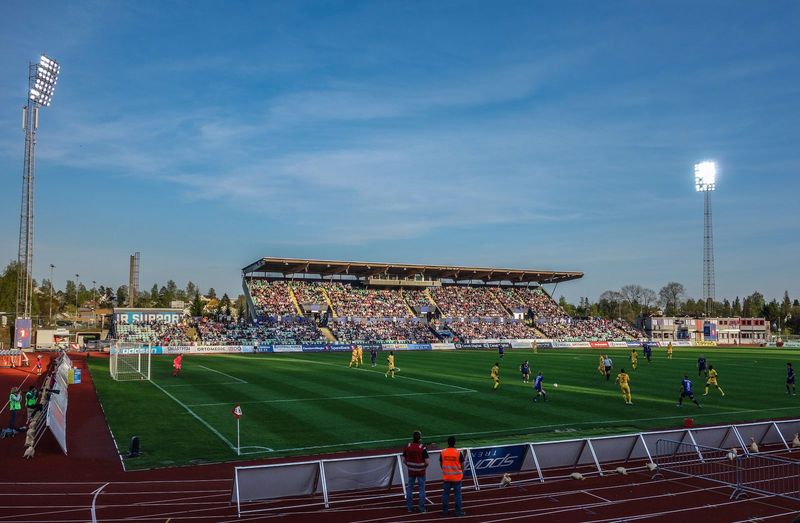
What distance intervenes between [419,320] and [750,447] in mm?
71772

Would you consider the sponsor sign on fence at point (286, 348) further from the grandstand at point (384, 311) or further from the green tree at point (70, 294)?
the green tree at point (70, 294)

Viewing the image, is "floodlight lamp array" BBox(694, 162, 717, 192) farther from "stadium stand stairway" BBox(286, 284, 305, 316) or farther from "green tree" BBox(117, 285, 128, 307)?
"green tree" BBox(117, 285, 128, 307)

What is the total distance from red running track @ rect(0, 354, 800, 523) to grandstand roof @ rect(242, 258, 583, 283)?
6738cm

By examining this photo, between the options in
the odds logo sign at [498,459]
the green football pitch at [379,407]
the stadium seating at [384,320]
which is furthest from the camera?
the stadium seating at [384,320]

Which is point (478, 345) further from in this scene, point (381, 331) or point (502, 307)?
point (502, 307)

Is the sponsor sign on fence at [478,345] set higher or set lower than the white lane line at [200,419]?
lower

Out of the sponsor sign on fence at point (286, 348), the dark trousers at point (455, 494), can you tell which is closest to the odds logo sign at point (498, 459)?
the dark trousers at point (455, 494)

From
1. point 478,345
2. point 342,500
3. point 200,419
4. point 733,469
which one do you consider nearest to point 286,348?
point 478,345

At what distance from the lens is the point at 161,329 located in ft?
245

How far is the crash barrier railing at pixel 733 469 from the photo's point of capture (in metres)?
15.1

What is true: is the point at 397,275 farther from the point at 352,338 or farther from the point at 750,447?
the point at 750,447

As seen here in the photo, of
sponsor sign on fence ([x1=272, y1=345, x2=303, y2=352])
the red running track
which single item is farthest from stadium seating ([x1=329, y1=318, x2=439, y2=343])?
the red running track

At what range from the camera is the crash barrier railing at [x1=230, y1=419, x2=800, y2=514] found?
13.9m

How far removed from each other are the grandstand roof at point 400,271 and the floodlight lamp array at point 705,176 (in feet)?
75.2
